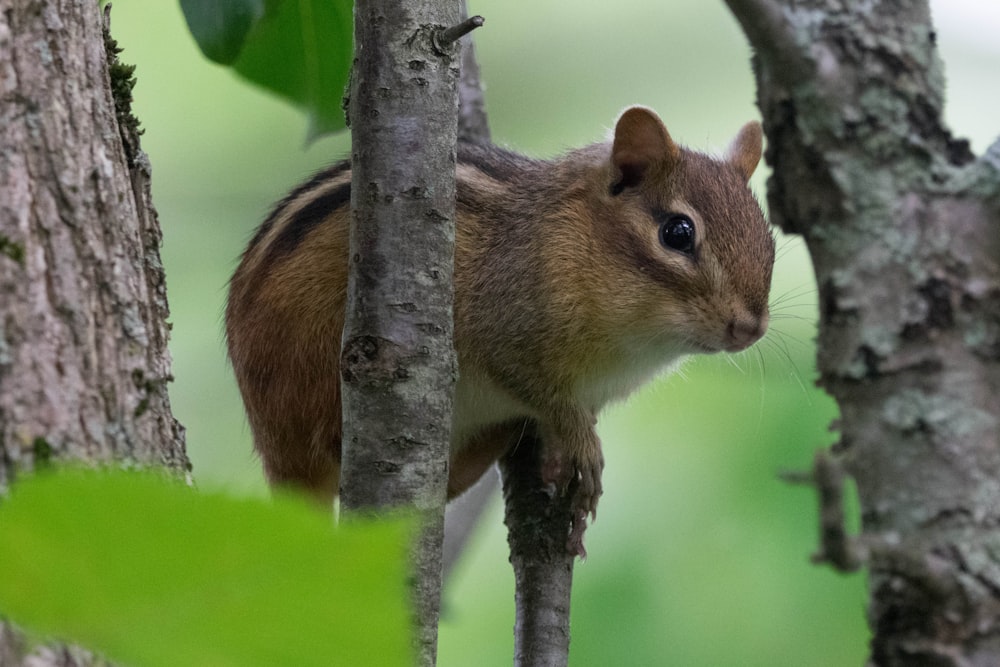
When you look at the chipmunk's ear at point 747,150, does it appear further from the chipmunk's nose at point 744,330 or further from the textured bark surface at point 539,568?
the textured bark surface at point 539,568

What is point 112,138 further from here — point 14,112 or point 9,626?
point 9,626

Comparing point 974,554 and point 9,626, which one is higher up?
point 974,554

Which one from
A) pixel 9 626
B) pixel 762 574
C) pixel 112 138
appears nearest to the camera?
pixel 9 626

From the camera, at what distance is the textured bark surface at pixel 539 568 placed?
233 centimetres

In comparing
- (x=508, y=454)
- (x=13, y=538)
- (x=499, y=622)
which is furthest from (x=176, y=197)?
(x=13, y=538)

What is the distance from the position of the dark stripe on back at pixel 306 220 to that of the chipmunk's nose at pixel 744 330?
3.46ft

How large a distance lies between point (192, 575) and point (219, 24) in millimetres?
2042

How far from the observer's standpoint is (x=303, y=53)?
248 cm

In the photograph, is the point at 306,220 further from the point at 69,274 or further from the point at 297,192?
the point at 69,274

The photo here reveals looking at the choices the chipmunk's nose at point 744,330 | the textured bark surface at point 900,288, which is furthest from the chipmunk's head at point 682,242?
the textured bark surface at point 900,288

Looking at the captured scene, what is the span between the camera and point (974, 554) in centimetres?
106

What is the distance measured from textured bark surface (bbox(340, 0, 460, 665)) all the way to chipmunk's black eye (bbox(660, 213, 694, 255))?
4.27ft

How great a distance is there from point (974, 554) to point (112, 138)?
1.20 metres

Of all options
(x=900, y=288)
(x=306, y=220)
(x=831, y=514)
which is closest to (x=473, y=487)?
(x=306, y=220)
